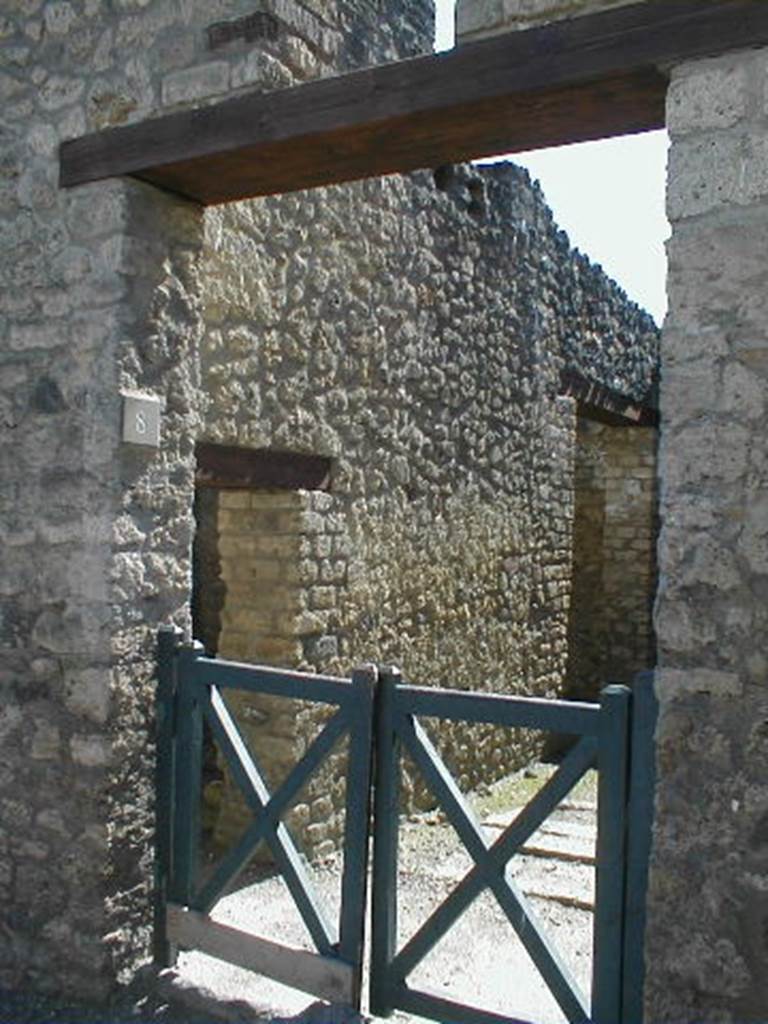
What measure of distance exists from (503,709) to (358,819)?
59 cm

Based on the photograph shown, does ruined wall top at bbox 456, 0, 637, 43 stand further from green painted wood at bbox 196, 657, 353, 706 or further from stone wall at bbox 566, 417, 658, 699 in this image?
stone wall at bbox 566, 417, 658, 699

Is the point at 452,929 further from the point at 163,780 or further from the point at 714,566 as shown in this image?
the point at 714,566

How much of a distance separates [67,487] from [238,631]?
74.9 inches

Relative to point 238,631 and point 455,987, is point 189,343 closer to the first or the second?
point 238,631

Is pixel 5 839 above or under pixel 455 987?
above

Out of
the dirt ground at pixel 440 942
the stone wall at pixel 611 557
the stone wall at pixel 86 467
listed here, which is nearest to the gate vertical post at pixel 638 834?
the dirt ground at pixel 440 942

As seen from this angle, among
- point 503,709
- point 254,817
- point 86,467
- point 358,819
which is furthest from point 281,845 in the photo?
point 86,467

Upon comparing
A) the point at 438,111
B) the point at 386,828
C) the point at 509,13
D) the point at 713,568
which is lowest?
the point at 386,828

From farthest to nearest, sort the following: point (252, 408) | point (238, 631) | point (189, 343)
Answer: point (238, 631) < point (252, 408) < point (189, 343)

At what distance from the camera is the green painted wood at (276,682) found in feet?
10.1

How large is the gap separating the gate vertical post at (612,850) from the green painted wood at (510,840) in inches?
2.2

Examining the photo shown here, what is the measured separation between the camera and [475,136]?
2.94 metres

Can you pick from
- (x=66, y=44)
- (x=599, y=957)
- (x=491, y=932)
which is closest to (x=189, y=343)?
(x=66, y=44)

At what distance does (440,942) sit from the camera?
4.29 m
